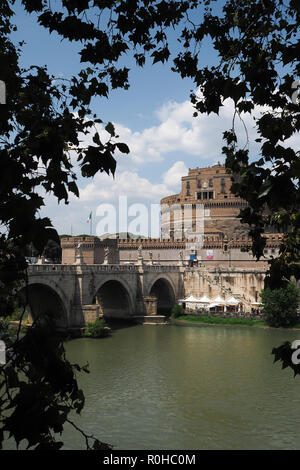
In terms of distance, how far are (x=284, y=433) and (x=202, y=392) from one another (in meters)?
5.70

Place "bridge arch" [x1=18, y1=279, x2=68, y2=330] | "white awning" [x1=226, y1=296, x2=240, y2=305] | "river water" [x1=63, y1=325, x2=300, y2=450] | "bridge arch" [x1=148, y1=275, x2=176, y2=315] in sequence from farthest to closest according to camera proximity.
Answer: "bridge arch" [x1=148, y1=275, x2=176, y2=315] < "white awning" [x1=226, y1=296, x2=240, y2=305] < "bridge arch" [x1=18, y1=279, x2=68, y2=330] < "river water" [x1=63, y1=325, x2=300, y2=450]

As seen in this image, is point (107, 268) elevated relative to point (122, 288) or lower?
elevated

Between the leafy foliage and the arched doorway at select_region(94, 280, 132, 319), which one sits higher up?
the leafy foliage

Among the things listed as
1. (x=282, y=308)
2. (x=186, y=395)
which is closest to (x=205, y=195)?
(x=282, y=308)

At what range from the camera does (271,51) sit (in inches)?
229

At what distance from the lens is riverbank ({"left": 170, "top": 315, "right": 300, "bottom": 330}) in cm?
4138

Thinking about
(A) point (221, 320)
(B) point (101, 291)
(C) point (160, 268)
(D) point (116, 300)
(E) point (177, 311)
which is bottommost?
(A) point (221, 320)

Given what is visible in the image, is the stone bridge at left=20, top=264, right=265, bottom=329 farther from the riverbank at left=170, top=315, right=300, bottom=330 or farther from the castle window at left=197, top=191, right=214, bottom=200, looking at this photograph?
the castle window at left=197, top=191, right=214, bottom=200

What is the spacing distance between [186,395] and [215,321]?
887 inches

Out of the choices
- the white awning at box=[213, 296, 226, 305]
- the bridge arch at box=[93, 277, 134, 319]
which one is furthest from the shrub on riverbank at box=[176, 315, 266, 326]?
the bridge arch at box=[93, 277, 134, 319]

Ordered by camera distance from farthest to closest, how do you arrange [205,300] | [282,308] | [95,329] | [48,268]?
[205,300], [282,308], [48,268], [95,329]

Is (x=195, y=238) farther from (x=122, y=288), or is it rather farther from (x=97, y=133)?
(x=97, y=133)

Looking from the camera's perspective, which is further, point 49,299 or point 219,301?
point 219,301

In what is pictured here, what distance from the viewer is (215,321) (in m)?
43.2
